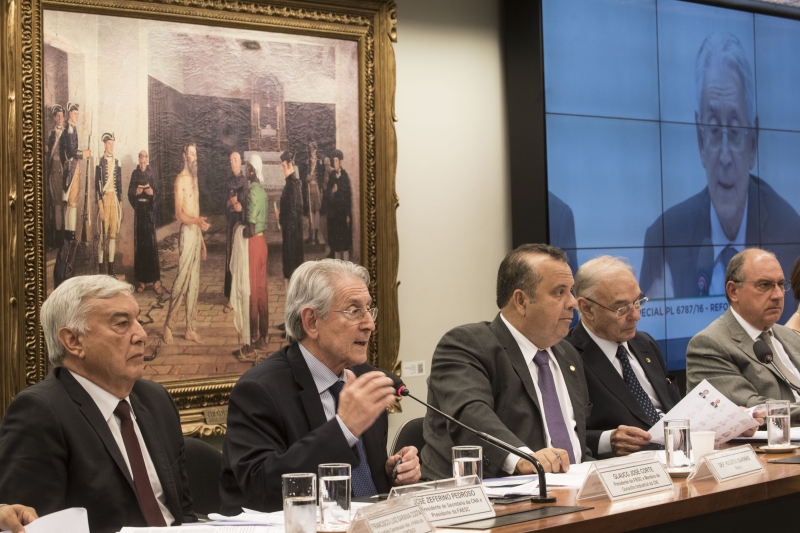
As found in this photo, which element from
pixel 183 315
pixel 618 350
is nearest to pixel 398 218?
pixel 183 315

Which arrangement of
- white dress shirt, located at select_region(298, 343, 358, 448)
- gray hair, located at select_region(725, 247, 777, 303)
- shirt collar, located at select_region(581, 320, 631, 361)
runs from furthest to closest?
gray hair, located at select_region(725, 247, 777, 303), shirt collar, located at select_region(581, 320, 631, 361), white dress shirt, located at select_region(298, 343, 358, 448)

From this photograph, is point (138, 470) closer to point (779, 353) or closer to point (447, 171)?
point (779, 353)

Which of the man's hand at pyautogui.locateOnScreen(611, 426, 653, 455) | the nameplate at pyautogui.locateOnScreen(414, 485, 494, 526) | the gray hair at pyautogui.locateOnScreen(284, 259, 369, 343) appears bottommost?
the man's hand at pyautogui.locateOnScreen(611, 426, 653, 455)

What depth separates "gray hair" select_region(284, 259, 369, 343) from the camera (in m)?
2.89

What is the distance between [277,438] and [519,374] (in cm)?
100

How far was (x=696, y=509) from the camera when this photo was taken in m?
2.25

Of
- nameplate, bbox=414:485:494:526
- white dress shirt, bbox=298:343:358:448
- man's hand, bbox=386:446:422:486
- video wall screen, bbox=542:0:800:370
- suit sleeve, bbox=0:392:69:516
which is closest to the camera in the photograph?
nameplate, bbox=414:485:494:526

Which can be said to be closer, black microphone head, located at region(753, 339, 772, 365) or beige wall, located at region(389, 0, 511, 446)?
black microphone head, located at region(753, 339, 772, 365)

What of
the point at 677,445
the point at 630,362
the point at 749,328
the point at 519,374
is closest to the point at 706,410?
the point at 677,445

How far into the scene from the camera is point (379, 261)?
16.7ft

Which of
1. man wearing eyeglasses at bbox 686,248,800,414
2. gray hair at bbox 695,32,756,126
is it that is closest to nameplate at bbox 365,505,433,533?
man wearing eyeglasses at bbox 686,248,800,414

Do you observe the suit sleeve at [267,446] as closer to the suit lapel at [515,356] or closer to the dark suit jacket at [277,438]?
the dark suit jacket at [277,438]

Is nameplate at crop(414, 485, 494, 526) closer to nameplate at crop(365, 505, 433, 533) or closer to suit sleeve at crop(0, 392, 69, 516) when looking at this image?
nameplate at crop(365, 505, 433, 533)

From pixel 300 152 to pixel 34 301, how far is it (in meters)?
1.50
